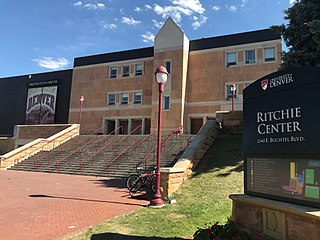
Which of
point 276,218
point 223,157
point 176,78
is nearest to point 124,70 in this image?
point 176,78

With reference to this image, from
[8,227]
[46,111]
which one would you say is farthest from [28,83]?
[8,227]

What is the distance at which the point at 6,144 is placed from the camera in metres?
29.4

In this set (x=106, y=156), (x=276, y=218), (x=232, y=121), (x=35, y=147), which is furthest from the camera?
(x=35, y=147)

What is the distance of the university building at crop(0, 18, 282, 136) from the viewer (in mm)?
28203

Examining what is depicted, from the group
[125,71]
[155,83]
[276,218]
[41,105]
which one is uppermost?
[125,71]

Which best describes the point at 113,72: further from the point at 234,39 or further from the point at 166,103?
the point at 234,39

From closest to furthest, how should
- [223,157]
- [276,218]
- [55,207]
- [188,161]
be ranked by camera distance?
[276,218]
[55,207]
[188,161]
[223,157]

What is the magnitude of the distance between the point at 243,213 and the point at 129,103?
28.9 m

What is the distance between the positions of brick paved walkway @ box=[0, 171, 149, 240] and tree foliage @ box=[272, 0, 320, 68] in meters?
10.3

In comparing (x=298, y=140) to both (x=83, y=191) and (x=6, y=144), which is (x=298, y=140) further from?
(x=6, y=144)

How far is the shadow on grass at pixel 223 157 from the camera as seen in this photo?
1115 centimetres

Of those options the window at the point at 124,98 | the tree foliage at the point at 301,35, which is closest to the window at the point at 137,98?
the window at the point at 124,98

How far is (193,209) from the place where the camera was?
7.66 meters

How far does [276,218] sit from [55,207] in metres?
6.18
